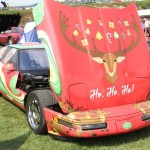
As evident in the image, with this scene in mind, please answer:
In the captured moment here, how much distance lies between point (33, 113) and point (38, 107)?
0.98 ft

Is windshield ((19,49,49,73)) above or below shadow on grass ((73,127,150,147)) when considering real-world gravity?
above

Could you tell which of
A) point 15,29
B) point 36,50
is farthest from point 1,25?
point 36,50

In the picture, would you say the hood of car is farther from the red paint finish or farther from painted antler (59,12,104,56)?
painted antler (59,12,104,56)

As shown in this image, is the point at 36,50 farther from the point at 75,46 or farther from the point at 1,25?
the point at 1,25

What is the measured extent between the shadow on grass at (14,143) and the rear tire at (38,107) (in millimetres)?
216

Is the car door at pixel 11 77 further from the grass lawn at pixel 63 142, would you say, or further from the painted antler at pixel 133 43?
the painted antler at pixel 133 43

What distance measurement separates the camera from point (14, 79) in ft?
21.7

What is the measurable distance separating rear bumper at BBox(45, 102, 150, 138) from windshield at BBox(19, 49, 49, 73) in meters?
1.90

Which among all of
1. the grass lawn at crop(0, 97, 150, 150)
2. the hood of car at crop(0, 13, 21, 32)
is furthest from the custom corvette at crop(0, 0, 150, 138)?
the hood of car at crop(0, 13, 21, 32)

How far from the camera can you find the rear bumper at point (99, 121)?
471cm

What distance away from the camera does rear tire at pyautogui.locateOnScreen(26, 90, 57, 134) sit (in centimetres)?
527

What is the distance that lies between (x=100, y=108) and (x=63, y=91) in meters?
0.58

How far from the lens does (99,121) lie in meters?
4.73

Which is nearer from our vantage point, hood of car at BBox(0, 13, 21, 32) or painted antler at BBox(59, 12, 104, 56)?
painted antler at BBox(59, 12, 104, 56)
